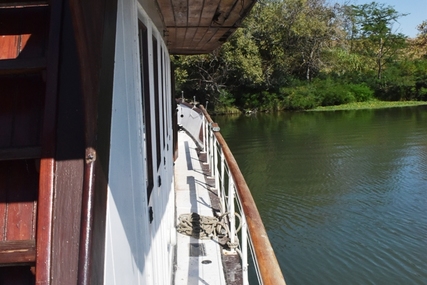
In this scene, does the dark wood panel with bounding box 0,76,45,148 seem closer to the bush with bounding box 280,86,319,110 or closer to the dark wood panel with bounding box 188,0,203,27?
the dark wood panel with bounding box 188,0,203,27

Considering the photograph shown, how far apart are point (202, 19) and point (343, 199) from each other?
5.27 meters

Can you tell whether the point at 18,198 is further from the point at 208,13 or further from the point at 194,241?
the point at 194,241

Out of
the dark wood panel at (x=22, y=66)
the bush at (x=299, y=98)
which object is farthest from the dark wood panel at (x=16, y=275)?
the bush at (x=299, y=98)

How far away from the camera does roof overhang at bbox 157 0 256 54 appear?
246 centimetres

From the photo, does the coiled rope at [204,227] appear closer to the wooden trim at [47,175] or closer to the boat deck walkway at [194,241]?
the boat deck walkway at [194,241]

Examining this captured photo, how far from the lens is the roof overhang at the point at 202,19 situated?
2457mm

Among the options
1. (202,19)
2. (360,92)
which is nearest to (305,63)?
→ (360,92)

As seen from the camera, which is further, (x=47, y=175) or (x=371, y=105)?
(x=371, y=105)

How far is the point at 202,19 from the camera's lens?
295 cm

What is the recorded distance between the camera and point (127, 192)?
45.0 inches

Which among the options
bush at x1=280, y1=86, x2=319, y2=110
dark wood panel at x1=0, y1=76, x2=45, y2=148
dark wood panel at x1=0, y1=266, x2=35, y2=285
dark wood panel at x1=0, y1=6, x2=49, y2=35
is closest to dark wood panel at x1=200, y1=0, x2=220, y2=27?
dark wood panel at x1=0, y1=6, x2=49, y2=35

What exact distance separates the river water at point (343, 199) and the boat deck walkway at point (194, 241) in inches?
57.4

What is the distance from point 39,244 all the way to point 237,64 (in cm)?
1973

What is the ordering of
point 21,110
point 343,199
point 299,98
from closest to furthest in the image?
point 21,110 → point 343,199 → point 299,98
